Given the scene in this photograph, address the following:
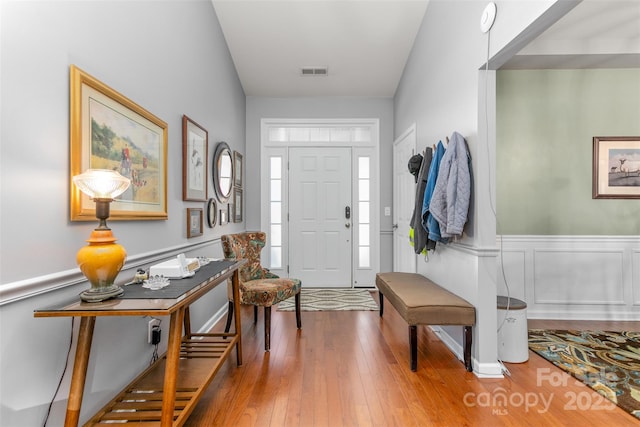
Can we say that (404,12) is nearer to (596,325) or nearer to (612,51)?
(612,51)

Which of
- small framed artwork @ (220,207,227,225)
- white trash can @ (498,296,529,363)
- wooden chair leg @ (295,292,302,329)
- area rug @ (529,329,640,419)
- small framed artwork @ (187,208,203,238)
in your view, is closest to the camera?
area rug @ (529,329,640,419)

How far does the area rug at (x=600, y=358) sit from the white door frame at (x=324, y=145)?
218cm

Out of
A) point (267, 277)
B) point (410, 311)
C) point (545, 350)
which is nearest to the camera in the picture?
point (410, 311)

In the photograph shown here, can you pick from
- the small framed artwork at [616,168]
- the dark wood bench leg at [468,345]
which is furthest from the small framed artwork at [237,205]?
the small framed artwork at [616,168]

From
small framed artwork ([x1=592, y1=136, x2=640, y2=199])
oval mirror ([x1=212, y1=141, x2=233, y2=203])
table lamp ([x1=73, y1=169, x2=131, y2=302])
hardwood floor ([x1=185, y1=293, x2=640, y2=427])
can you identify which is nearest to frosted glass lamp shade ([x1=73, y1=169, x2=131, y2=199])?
table lamp ([x1=73, y1=169, x2=131, y2=302])

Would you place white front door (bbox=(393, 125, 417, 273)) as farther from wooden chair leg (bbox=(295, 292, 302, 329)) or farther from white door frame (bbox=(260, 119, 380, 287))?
wooden chair leg (bbox=(295, 292, 302, 329))

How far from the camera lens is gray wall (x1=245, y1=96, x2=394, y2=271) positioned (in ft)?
14.8

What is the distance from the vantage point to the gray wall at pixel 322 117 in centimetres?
451

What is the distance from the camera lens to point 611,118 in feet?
10.1

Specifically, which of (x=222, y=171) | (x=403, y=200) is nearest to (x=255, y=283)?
(x=222, y=171)

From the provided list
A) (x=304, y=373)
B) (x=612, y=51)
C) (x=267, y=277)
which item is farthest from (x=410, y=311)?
(x=612, y=51)

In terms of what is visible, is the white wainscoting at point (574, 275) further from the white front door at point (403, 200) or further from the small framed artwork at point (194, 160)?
the small framed artwork at point (194, 160)

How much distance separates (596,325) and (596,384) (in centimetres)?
136

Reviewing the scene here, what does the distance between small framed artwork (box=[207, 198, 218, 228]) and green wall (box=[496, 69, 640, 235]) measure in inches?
112
